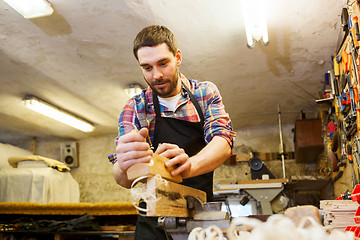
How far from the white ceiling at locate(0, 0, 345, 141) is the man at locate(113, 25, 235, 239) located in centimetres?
211

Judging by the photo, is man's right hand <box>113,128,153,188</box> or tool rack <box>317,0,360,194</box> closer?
man's right hand <box>113,128,153,188</box>

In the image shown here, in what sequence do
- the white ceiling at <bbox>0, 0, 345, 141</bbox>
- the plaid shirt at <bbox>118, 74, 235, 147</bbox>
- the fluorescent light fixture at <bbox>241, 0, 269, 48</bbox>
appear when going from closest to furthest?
the plaid shirt at <bbox>118, 74, 235, 147</bbox>
the fluorescent light fixture at <bbox>241, 0, 269, 48</bbox>
the white ceiling at <bbox>0, 0, 345, 141</bbox>

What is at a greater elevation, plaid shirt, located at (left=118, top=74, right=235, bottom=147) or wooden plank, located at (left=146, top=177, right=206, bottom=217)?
plaid shirt, located at (left=118, top=74, right=235, bottom=147)

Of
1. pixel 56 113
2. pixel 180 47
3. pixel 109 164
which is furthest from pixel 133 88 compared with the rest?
pixel 109 164

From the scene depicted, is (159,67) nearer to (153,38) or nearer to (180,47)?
(153,38)

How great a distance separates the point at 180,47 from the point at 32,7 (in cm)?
180

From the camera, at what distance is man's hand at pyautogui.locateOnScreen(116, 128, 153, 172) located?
1.04 metres

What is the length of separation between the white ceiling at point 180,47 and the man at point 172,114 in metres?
2.11

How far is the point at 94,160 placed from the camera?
884 cm

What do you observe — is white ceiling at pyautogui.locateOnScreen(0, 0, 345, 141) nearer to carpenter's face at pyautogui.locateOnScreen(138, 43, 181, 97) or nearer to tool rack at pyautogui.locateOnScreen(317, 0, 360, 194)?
tool rack at pyautogui.locateOnScreen(317, 0, 360, 194)

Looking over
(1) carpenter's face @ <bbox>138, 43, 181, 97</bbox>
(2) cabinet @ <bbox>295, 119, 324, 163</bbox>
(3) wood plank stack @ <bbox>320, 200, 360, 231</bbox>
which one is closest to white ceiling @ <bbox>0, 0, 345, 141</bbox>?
(2) cabinet @ <bbox>295, 119, 324, 163</bbox>

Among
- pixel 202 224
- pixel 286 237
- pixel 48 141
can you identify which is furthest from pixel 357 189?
pixel 48 141

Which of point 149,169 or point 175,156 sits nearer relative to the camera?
point 149,169

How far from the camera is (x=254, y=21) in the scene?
153 inches
